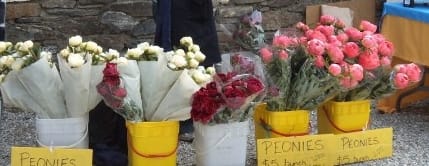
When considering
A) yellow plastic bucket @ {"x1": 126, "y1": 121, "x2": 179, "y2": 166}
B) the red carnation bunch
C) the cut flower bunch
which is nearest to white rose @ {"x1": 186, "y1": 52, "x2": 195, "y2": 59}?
the cut flower bunch

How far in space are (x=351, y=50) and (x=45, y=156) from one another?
1299 millimetres

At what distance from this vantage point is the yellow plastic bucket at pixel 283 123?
3037mm

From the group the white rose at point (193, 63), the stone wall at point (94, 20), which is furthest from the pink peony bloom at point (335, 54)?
the stone wall at point (94, 20)

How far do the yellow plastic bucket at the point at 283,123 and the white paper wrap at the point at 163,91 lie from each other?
0.40m

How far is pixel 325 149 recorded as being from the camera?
3068 mm

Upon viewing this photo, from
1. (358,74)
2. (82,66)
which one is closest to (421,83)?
(358,74)

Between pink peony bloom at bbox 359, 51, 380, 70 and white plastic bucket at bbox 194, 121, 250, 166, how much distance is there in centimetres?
57

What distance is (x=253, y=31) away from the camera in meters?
4.40

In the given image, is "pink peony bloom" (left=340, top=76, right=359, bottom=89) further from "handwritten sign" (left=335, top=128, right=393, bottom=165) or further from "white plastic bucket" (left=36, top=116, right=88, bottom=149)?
"white plastic bucket" (left=36, top=116, right=88, bottom=149)

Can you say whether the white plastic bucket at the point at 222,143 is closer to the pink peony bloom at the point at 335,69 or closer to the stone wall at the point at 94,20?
the pink peony bloom at the point at 335,69

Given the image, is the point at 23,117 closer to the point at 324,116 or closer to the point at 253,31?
the point at 253,31

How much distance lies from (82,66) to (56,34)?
204cm

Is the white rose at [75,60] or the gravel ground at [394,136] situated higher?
the white rose at [75,60]

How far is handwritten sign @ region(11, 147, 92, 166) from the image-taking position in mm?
2723
